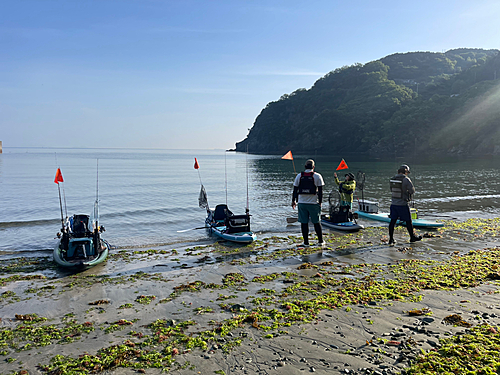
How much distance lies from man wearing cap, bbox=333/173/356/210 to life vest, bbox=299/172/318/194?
4540mm

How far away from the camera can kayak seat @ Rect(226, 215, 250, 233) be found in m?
12.0

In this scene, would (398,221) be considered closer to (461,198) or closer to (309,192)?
(309,192)

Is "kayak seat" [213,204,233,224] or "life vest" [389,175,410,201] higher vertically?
"life vest" [389,175,410,201]

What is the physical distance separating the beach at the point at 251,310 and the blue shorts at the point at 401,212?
0.86m

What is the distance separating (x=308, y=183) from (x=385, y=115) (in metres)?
124

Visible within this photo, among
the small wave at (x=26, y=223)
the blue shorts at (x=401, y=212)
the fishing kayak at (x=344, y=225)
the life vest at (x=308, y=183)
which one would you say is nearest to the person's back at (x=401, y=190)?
the blue shorts at (x=401, y=212)

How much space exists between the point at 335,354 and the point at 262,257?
17.2ft

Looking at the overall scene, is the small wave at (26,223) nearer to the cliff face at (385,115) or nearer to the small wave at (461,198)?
the small wave at (461,198)

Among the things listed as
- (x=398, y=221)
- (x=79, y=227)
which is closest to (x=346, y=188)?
(x=398, y=221)

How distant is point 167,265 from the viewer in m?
9.20

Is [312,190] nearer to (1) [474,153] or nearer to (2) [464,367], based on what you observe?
(2) [464,367]

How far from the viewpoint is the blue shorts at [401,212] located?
9662mm

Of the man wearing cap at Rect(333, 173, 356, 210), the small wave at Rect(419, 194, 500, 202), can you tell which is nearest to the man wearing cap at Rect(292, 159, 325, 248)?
the man wearing cap at Rect(333, 173, 356, 210)

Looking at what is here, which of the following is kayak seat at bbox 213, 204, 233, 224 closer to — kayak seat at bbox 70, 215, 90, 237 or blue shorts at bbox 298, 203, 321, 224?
kayak seat at bbox 70, 215, 90, 237
